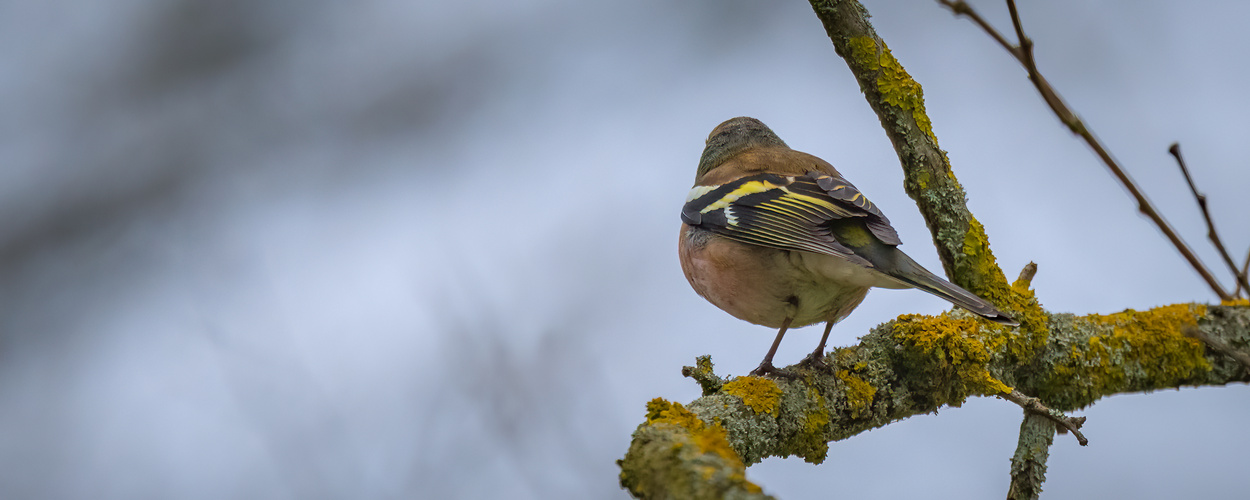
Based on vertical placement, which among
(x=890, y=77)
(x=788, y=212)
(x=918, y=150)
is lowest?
(x=788, y=212)

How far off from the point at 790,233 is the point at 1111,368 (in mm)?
1388

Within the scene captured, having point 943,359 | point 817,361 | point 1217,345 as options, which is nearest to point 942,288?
point 943,359

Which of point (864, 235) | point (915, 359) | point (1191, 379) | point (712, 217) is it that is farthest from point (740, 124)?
point (1191, 379)

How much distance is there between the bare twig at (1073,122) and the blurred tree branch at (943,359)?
1223 millimetres

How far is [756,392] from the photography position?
8.52 feet

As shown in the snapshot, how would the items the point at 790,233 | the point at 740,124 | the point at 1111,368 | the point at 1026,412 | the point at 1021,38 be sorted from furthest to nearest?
the point at 740,124, the point at 1111,368, the point at 790,233, the point at 1026,412, the point at 1021,38

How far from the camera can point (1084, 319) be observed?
11.0 feet

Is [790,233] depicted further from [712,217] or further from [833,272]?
[712,217]

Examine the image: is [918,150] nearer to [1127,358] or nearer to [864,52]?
[864,52]

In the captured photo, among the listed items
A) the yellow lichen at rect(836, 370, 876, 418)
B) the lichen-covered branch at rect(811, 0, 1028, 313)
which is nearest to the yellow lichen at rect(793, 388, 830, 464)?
the yellow lichen at rect(836, 370, 876, 418)

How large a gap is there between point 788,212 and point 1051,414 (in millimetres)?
1093

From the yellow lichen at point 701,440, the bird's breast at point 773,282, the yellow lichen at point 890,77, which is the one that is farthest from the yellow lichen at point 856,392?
the yellow lichen at point 890,77

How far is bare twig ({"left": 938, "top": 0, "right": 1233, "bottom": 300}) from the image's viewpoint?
1.11 meters

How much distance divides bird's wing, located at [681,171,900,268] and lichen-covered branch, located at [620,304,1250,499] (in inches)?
14.7
